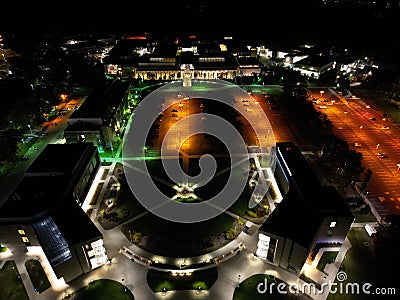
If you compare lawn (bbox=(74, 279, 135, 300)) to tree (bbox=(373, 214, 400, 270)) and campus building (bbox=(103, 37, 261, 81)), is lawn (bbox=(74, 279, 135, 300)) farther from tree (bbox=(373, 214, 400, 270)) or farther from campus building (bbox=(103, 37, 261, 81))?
campus building (bbox=(103, 37, 261, 81))

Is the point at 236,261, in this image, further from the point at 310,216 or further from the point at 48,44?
the point at 48,44

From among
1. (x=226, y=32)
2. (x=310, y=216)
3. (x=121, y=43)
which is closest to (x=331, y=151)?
(x=310, y=216)

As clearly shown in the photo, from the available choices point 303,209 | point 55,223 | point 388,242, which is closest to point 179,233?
point 55,223

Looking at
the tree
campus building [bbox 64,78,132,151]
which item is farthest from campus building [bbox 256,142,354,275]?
campus building [bbox 64,78,132,151]

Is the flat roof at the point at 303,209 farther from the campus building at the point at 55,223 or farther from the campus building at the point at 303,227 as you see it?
the campus building at the point at 55,223

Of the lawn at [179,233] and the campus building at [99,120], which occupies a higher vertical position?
the campus building at [99,120]

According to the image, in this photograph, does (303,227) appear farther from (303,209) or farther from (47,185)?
(47,185)

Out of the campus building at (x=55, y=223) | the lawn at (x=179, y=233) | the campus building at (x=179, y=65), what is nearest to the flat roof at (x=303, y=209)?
the lawn at (x=179, y=233)
